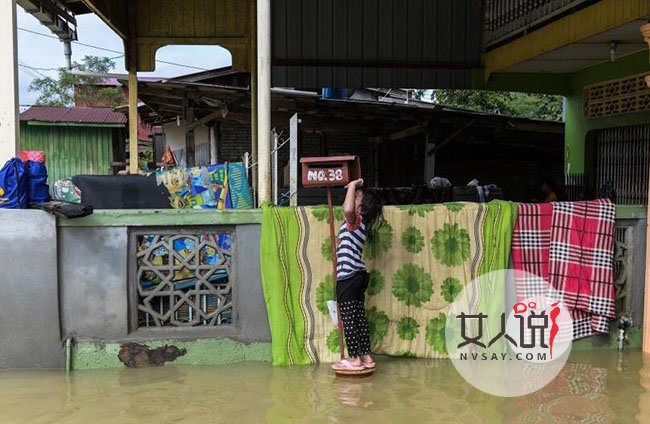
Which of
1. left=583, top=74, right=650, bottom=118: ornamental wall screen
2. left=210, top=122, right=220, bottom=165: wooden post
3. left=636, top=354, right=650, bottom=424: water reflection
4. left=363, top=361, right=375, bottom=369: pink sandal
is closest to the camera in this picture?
left=636, top=354, right=650, bottom=424: water reflection

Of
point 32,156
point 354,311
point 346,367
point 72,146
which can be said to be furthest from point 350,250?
point 72,146

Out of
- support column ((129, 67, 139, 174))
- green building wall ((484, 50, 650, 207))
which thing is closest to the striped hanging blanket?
green building wall ((484, 50, 650, 207))

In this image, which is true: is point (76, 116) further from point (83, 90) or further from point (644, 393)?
point (644, 393)

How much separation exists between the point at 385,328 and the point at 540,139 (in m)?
11.7

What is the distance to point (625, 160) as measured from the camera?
949cm

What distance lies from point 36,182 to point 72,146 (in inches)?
585

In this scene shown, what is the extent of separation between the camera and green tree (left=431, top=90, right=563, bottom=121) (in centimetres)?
2394

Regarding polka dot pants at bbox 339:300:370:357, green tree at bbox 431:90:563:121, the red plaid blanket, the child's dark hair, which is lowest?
polka dot pants at bbox 339:300:370:357

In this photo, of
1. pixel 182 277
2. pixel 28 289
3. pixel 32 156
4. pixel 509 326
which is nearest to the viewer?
pixel 28 289

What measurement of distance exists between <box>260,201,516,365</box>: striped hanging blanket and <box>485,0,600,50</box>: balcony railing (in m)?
3.53

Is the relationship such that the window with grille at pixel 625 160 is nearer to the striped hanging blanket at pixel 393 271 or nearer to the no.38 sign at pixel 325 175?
the striped hanging blanket at pixel 393 271

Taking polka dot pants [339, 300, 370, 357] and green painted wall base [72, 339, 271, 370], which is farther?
green painted wall base [72, 339, 271, 370]

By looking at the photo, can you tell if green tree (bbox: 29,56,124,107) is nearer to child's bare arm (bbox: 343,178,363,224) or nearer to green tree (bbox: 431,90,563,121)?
green tree (bbox: 431,90,563,121)

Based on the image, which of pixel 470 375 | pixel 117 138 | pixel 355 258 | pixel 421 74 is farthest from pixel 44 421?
pixel 117 138
